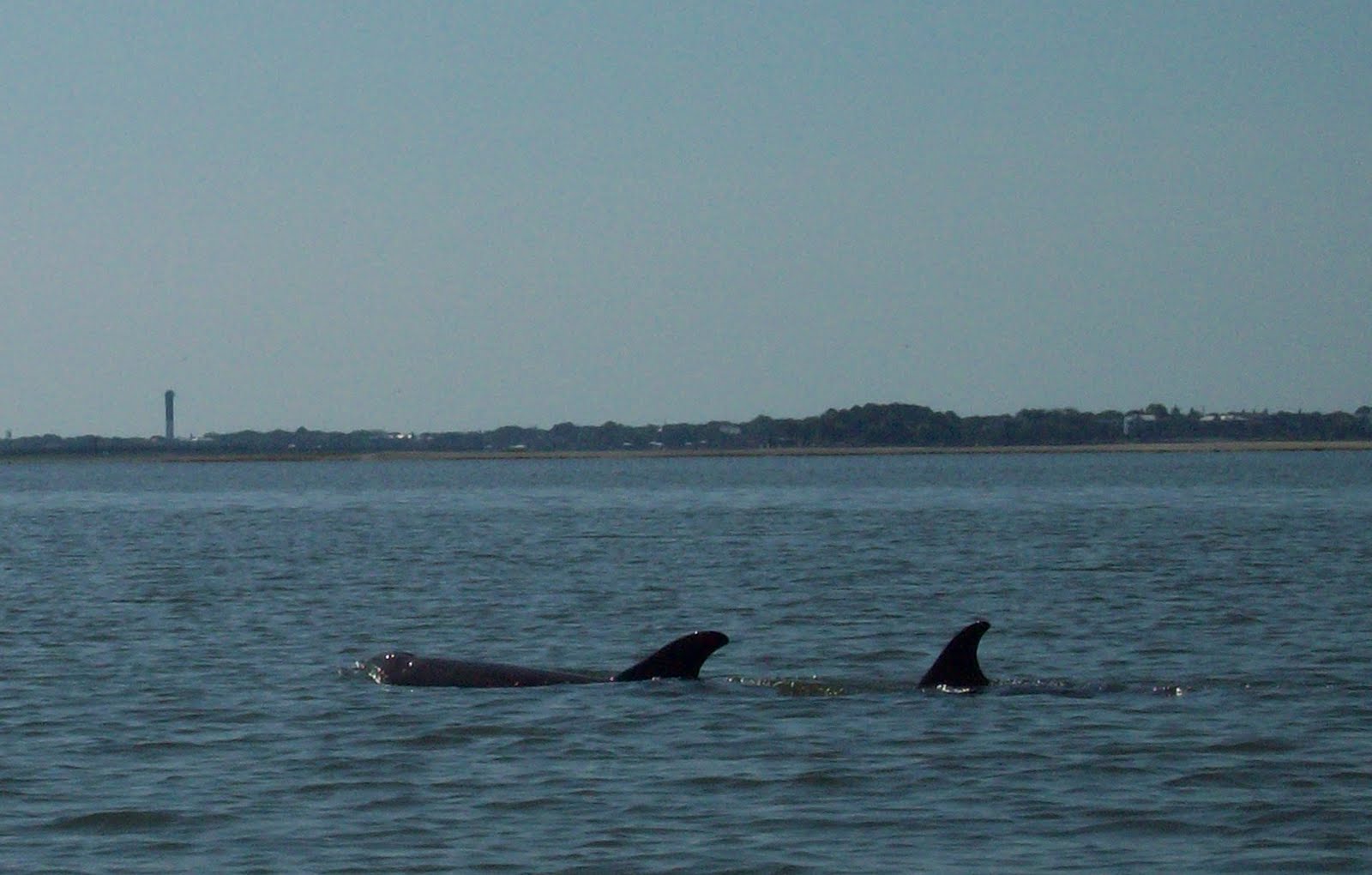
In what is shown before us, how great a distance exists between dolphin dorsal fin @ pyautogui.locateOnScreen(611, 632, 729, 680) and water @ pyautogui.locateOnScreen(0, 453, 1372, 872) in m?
0.32

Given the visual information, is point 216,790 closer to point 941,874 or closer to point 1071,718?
point 941,874

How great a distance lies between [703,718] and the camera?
17.9 m

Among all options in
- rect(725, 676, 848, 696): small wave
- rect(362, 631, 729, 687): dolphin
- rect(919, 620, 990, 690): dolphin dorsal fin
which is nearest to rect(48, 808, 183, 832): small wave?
rect(362, 631, 729, 687): dolphin

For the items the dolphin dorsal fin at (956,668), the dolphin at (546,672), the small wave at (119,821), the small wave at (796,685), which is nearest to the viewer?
the small wave at (119,821)

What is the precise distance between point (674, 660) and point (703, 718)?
2204 millimetres

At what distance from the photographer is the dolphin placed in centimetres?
1988

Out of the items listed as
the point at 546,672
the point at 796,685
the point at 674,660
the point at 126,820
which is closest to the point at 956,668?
the point at 796,685

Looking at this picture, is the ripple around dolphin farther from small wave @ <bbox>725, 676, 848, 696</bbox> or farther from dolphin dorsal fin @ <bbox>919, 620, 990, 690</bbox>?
dolphin dorsal fin @ <bbox>919, 620, 990, 690</bbox>

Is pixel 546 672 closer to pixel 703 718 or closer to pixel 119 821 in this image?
pixel 703 718

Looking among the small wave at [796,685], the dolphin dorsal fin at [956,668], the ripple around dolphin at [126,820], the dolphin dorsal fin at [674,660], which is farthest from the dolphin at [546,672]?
→ the ripple around dolphin at [126,820]

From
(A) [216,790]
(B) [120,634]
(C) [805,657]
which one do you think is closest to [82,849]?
(A) [216,790]

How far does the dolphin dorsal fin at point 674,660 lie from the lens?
20016mm

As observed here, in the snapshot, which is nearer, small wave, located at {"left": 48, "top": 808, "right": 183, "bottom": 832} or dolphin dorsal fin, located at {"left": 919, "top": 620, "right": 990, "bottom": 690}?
small wave, located at {"left": 48, "top": 808, "right": 183, "bottom": 832}

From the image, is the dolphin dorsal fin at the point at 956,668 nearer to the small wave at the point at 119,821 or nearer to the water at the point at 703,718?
the water at the point at 703,718
